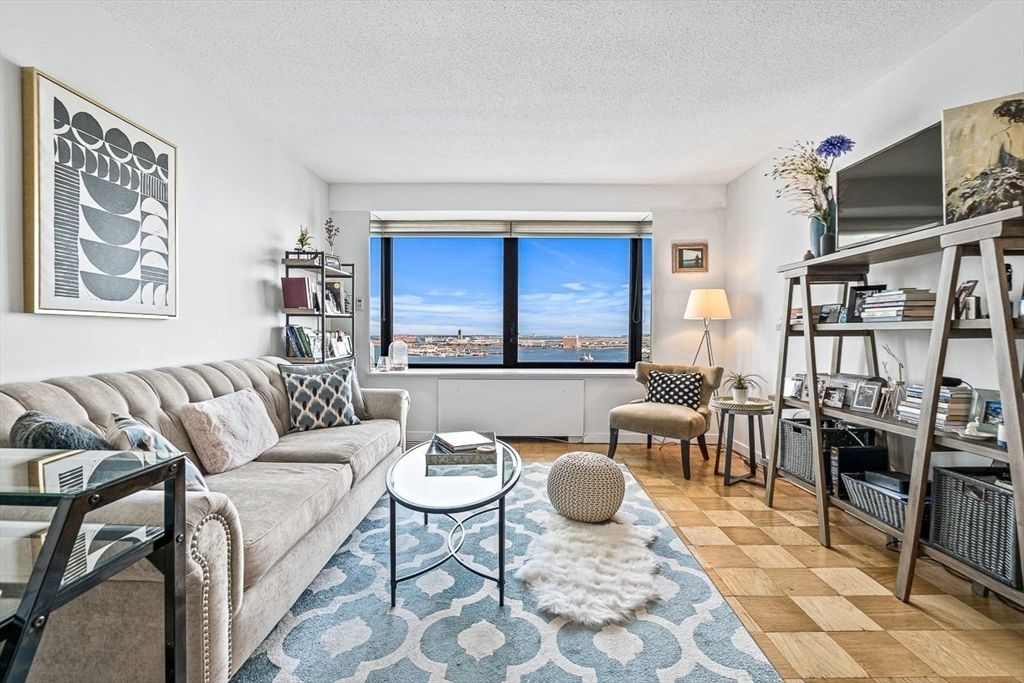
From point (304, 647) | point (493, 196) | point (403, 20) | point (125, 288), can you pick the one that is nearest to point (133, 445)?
point (304, 647)

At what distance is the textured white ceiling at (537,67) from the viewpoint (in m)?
2.17

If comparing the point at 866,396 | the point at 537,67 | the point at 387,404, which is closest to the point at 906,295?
the point at 866,396

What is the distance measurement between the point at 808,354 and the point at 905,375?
46cm

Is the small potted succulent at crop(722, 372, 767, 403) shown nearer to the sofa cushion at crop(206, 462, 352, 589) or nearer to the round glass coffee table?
the round glass coffee table

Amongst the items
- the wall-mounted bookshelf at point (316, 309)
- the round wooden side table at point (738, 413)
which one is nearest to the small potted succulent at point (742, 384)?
the round wooden side table at point (738, 413)

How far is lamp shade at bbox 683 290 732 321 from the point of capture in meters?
4.31

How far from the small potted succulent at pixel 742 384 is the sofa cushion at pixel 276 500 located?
256 cm

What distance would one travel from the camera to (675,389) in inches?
163

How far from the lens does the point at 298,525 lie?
183 centimetres

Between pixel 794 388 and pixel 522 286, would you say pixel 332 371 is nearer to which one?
pixel 522 286

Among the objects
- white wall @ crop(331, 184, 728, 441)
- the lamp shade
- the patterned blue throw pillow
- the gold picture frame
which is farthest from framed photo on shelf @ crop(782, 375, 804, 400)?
the patterned blue throw pillow

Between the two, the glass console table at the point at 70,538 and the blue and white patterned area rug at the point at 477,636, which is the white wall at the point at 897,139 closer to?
the blue and white patterned area rug at the point at 477,636

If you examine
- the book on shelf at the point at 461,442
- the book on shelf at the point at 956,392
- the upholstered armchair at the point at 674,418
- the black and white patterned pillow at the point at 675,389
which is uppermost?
the book on shelf at the point at 956,392

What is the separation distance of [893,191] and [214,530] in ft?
10.2
